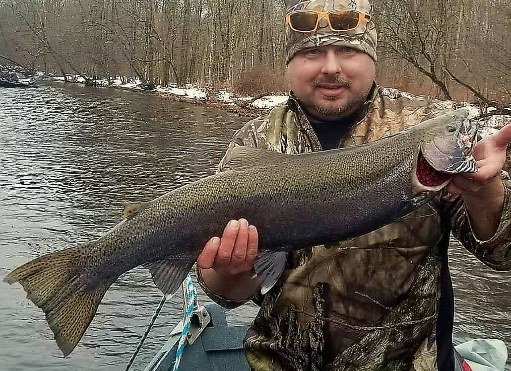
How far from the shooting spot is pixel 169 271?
305 centimetres

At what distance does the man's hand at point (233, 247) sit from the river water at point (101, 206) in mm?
4570

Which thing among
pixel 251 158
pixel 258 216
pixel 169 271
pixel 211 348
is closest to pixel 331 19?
pixel 251 158

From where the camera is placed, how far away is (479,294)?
356 inches

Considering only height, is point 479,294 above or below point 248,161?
below

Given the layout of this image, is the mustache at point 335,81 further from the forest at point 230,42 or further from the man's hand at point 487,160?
the forest at point 230,42

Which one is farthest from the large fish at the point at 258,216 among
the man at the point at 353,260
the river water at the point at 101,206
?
the river water at the point at 101,206

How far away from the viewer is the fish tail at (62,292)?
2.93 metres

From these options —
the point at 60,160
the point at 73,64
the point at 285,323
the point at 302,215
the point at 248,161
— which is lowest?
the point at 73,64

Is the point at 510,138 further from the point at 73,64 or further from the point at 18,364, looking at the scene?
the point at 73,64

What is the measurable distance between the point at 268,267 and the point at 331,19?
4.34ft

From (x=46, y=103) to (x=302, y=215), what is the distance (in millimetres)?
37331

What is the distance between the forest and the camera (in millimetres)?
23391

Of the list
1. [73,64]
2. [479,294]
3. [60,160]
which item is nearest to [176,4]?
[73,64]

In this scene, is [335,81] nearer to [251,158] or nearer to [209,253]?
[251,158]
